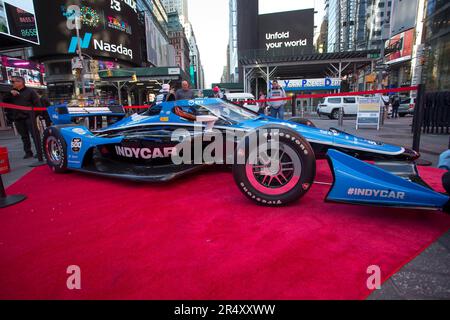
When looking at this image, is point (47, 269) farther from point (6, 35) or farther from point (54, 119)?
point (6, 35)

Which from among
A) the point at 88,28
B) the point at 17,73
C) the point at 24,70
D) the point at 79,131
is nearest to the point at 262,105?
the point at 79,131

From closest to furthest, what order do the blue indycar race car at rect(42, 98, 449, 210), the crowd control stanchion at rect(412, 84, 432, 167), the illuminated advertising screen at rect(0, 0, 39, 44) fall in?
the blue indycar race car at rect(42, 98, 449, 210)
the crowd control stanchion at rect(412, 84, 432, 167)
the illuminated advertising screen at rect(0, 0, 39, 44)

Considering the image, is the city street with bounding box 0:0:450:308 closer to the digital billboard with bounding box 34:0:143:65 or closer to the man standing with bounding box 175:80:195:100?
the man standing with bounding box 175:80:195:100

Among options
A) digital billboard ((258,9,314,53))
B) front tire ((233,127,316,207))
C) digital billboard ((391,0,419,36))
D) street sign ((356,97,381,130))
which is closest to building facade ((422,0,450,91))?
digital billboard ((391,0,419,36))

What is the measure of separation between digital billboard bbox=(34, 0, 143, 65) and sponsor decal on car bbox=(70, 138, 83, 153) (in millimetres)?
26782

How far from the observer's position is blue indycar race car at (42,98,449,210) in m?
1.97

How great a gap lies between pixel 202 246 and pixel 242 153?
90cm

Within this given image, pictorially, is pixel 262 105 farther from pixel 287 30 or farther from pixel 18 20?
pixel 287 30

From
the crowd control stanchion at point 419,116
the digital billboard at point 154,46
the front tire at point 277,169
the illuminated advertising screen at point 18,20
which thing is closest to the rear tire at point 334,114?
the crowd control stanchion at point 419,116

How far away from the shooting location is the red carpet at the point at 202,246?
4.62 feet

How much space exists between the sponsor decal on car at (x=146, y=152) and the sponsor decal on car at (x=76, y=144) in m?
0.60

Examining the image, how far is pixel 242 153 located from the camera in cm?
234
